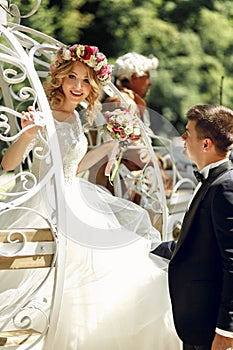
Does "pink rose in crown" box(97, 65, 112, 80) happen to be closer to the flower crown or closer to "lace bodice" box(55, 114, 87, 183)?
the flower crown

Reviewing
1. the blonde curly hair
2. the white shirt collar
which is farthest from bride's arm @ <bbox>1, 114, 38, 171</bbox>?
the white shirt collar

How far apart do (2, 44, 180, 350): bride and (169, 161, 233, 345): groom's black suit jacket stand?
0.39 metres

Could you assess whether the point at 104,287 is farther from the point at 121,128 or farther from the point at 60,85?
the point at 60,85

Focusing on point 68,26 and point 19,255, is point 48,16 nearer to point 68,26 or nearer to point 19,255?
point 68,26

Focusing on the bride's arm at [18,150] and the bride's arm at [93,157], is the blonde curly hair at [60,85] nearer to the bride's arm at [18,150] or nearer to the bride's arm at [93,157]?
the bride's arm at [93,157]

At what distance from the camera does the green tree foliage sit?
30.5ft

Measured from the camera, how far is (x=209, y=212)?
2482mm

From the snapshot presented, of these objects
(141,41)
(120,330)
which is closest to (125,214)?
(120,330)

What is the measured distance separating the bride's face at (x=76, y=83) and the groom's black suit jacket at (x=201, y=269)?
92cm

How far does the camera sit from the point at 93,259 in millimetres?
3039

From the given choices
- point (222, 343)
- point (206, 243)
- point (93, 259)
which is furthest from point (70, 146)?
point (222, 343)

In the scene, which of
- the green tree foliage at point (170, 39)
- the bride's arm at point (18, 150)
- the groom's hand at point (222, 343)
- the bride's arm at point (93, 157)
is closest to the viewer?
the groom's hand at point (222, 343)

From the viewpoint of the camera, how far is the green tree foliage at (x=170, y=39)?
30.5 ft

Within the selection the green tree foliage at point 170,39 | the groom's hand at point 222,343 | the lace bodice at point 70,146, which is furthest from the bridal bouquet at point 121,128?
the green tree foliage at point 170,39
